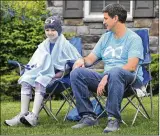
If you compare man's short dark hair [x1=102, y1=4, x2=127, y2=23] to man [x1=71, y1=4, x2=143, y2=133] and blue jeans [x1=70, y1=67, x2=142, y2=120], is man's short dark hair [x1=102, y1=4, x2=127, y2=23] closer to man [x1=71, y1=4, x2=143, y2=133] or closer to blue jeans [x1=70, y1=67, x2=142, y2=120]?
man [x1=71, y1=4, x2=143, y2=133]

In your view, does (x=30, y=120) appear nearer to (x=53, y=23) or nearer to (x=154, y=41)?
(x=53, y=23)

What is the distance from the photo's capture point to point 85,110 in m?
5.07

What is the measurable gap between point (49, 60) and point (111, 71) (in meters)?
1.06

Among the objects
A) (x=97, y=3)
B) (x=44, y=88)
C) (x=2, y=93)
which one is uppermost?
(x=97, y=3)

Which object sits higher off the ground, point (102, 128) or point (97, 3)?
point (97, 3)

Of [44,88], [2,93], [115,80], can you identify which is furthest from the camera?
[2,93]

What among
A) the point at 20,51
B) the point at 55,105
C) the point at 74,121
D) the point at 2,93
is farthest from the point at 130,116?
the point at 20,51

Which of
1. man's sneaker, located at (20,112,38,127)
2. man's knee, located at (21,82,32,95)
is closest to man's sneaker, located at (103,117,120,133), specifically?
man's sneaker, located at (20,112,38,127)

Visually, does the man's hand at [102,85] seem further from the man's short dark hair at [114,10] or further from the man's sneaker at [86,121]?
the man's short dark hair at [114,10]

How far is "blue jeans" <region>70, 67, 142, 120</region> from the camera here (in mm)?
4809

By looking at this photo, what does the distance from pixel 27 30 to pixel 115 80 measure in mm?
5485

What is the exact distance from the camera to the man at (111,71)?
4.84 m

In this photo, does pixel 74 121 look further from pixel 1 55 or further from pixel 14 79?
pixel 1 55

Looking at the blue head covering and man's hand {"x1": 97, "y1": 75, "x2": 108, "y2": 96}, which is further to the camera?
the blue head covering
